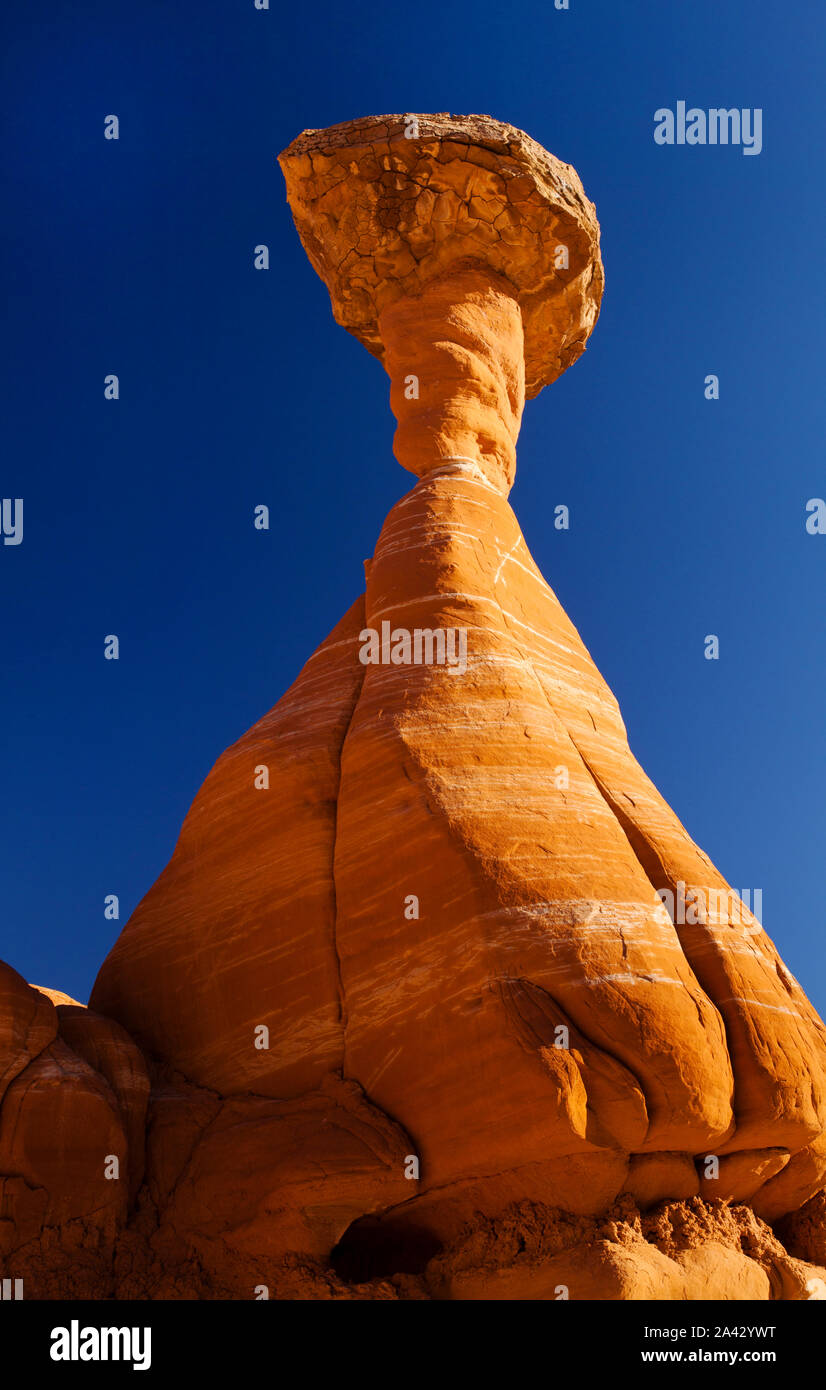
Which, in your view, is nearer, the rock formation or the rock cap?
the rock formation

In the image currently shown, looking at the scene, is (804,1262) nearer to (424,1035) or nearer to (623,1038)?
(623,1038)

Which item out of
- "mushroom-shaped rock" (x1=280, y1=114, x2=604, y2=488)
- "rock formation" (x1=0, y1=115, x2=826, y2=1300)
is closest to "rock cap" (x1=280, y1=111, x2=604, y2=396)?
"mushroom-shaped rock" (x1=280, y1=114, x2=604, y2=488)

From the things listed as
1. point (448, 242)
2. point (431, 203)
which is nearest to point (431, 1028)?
point (448, 242)

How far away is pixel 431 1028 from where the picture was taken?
7.91m

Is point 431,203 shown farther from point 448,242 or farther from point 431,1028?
point 431,1028

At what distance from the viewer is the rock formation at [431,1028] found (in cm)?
756

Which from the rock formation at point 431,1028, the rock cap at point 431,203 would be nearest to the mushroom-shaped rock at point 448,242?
the rock cap at point 431,203

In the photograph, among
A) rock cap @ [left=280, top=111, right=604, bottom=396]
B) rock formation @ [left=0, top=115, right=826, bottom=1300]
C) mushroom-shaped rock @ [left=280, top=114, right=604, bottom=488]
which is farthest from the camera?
rock cap @ [left=280, top=111, right=604, bottom=396]

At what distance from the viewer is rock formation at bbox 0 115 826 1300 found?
7559mm

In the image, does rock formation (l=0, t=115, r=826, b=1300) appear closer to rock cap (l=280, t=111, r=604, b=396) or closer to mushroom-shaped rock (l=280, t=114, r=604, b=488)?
mushroom-shaped rock (l=280, t=114, r=604, b=488)

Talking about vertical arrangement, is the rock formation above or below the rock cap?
below

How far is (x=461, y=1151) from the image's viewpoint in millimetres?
7586

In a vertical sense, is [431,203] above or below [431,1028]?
above
